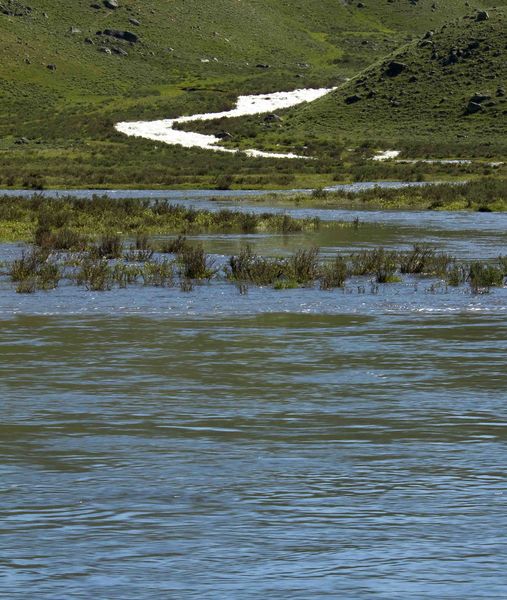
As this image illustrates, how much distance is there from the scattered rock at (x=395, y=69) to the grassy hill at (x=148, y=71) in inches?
262

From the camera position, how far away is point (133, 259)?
29.1m

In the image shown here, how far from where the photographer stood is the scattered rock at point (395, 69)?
114500 mm

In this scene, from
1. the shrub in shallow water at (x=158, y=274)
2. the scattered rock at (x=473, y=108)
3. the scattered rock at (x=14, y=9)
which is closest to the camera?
the shrub in shallow water at (x=158, y=274)

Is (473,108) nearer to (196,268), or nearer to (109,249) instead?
(109,249)

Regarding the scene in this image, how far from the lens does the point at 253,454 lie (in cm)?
1065

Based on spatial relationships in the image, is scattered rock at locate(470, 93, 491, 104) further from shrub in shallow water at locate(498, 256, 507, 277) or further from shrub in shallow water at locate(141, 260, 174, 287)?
shrub in shallow water at locate(141, 260, 174, 287)

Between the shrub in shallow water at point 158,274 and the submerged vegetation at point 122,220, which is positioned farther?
the submerged vegetation at point 122,220

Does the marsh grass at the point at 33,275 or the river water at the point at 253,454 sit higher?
the marsh grass at the point at 33,275

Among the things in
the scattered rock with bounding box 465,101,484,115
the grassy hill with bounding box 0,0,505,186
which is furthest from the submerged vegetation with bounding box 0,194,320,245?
the scattered rock with bounding box 465,101,484,115

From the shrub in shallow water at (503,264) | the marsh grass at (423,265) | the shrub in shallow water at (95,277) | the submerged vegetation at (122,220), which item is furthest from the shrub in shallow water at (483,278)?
the submerged vegetation at (122,220)

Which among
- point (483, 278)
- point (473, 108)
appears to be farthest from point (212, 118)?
Result: point (483, 278)

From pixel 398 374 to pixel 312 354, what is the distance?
5.90ft

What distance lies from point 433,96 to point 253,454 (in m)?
99.3

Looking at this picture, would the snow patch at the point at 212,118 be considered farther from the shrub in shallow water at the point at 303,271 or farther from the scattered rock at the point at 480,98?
the shrub in shallow water at the point at 303,271
